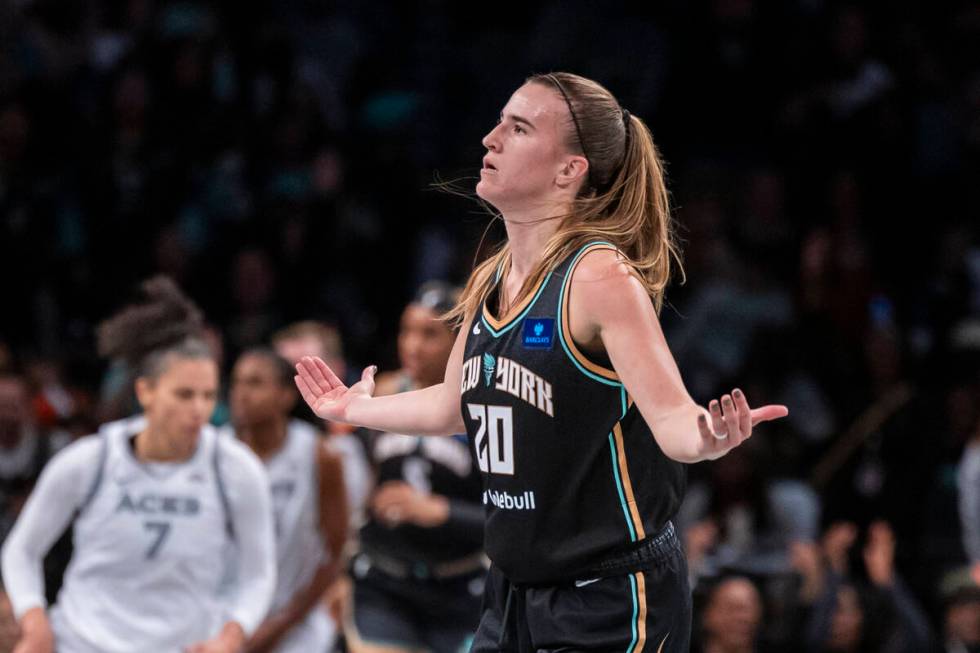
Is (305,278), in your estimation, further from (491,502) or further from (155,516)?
(491,502)

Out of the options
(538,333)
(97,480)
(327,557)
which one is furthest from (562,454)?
(327,557)

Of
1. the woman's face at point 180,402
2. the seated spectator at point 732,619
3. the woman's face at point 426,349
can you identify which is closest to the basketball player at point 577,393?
the woman's face at point 180,402

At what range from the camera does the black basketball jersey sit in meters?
3.37

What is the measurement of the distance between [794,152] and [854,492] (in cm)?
283

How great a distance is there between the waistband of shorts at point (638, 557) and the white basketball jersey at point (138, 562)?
2.28 meters

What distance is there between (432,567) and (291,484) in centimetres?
77

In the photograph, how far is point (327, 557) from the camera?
21.8 ft

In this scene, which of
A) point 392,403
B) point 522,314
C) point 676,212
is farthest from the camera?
point 676,212

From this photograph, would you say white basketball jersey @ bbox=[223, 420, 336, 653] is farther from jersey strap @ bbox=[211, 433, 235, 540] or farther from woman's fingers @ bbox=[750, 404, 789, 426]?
woman's fingers @ bbox=[750, 404, 789, 426]

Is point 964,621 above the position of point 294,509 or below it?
below

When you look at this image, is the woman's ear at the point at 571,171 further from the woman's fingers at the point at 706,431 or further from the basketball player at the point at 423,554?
the basketball player at the point at 423,554

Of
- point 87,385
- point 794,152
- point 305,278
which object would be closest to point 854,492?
point 794,152

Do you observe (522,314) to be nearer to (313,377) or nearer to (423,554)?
(313,377)

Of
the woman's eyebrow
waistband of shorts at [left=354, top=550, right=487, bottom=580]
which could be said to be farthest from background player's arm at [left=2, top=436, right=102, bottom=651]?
the woman's eyebrow
